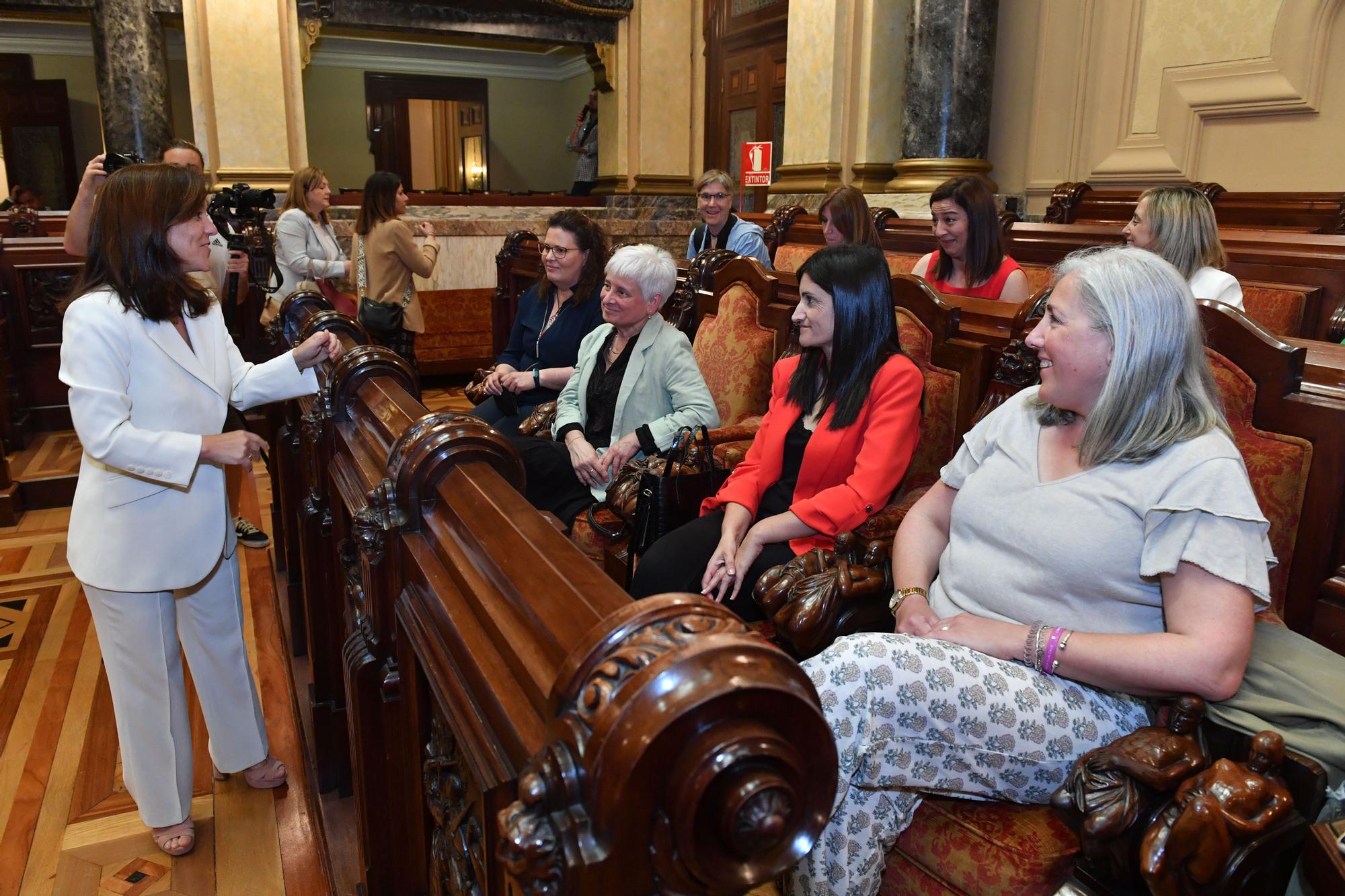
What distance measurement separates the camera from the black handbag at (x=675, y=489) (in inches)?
96.8

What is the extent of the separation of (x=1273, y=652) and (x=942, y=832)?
1.93 ft

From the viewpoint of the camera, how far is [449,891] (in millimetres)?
1144

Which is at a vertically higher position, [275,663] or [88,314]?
[88,314]

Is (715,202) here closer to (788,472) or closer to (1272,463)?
(788,472)

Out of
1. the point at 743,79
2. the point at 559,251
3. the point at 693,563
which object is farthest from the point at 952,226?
the point at 743,79

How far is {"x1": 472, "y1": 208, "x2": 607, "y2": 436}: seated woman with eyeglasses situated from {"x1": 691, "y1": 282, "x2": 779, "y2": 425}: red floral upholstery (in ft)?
1.56

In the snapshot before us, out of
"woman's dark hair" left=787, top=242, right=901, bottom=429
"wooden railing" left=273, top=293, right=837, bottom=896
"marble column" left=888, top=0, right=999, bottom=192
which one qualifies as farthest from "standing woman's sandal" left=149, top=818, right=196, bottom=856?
"marble column" left=888, top=0, right=999, bottom=192

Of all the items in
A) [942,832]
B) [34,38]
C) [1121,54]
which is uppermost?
[34,38]

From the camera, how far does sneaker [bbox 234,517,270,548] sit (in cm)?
381

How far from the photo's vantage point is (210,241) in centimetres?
298

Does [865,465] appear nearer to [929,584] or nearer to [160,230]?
[929,584]

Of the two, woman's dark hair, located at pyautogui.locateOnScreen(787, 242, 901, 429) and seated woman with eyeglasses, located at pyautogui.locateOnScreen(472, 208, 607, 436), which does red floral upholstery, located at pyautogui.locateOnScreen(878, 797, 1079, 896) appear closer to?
woman's dark hair, located at pyautogui.locateOnScreen(787, 242, 901, 429)

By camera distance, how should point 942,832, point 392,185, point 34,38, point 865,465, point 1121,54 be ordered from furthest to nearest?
1. point 34,38
2. point 1121,54
3. point 392,185
4. point 865,465
5. point 942,832

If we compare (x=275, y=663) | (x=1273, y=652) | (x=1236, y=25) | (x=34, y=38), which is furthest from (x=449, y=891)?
(x=34, y=38)
